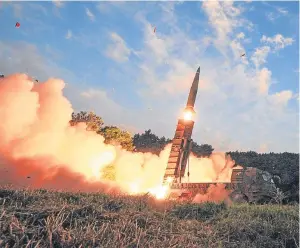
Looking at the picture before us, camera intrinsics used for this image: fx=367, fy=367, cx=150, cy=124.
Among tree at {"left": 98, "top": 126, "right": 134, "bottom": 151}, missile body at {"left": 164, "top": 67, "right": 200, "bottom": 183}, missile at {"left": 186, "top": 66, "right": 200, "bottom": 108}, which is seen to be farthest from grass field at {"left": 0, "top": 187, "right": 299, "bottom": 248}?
tree at {"left": 98, "top": 126, "right": 134, "bottom": 151}

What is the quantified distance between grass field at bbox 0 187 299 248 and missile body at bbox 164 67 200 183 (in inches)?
663

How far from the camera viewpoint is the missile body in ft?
99.1

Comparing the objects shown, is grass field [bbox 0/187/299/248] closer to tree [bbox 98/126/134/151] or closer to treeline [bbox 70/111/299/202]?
treeline [bbox 70/111/299/202]

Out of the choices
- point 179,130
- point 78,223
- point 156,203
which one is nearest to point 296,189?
point 179,130

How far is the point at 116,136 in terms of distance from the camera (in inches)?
1667

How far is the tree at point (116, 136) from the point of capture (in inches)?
1649

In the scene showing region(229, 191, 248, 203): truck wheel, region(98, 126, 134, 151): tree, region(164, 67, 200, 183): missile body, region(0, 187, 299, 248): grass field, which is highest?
region(98, 126, 134, 151): tree

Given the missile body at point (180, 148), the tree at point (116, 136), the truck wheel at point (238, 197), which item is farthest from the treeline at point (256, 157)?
the missile body at point (180, 148)

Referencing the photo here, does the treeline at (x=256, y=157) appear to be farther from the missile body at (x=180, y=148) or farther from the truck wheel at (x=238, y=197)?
the missile body at (x=180, y=148)

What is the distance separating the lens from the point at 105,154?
34000mm

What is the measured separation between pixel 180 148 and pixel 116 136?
13.5 meters

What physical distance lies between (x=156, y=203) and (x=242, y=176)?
12.4 meters

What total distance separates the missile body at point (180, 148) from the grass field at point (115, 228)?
663 inches

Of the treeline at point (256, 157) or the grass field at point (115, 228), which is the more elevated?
the treeline at point (256, 157)
